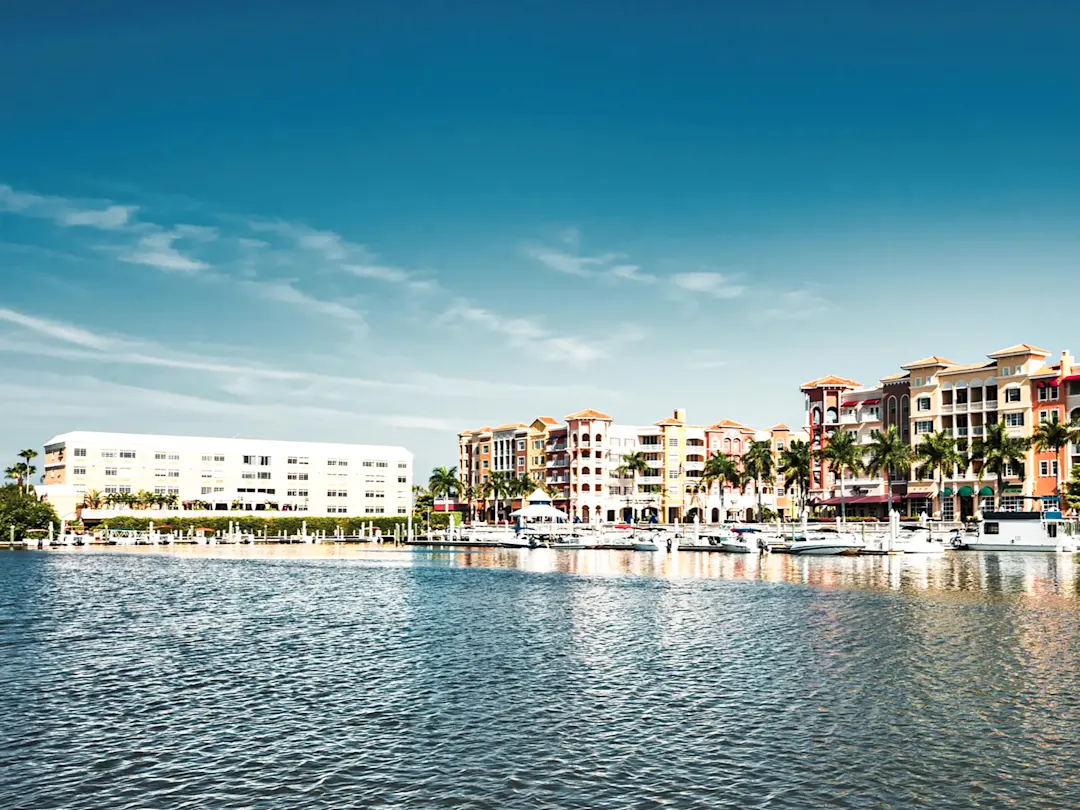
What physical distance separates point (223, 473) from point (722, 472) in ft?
291

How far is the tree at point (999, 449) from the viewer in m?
132

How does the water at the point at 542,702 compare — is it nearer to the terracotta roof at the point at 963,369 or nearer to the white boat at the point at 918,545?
the white boat at the point at 918,545

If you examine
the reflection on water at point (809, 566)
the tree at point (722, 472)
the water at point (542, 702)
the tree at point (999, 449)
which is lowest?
the reflection on water at point (809, 566)

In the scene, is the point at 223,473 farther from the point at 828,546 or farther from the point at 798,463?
the point at 828,546

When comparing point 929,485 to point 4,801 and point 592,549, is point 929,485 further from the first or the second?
point 4,801

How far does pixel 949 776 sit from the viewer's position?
2184cm

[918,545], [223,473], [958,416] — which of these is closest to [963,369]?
[958,416]

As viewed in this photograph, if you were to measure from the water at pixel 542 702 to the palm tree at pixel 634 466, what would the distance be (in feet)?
435

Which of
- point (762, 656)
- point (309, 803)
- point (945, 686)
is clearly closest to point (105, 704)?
point (309, 803)

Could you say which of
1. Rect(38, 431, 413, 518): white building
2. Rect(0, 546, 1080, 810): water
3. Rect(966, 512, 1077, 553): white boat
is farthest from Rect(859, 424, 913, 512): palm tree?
Rect(38, 431, 413, 518): white building

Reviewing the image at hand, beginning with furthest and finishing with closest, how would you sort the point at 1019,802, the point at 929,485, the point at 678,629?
the point at 929,485 < the point at 678,629 < the point at 1019,802

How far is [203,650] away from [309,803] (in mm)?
20638

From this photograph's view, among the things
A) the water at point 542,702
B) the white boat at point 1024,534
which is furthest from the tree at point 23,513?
the white boat at point 1024,534

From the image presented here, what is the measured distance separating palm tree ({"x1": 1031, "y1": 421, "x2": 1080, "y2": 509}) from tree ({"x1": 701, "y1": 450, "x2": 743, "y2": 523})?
5765 cm
